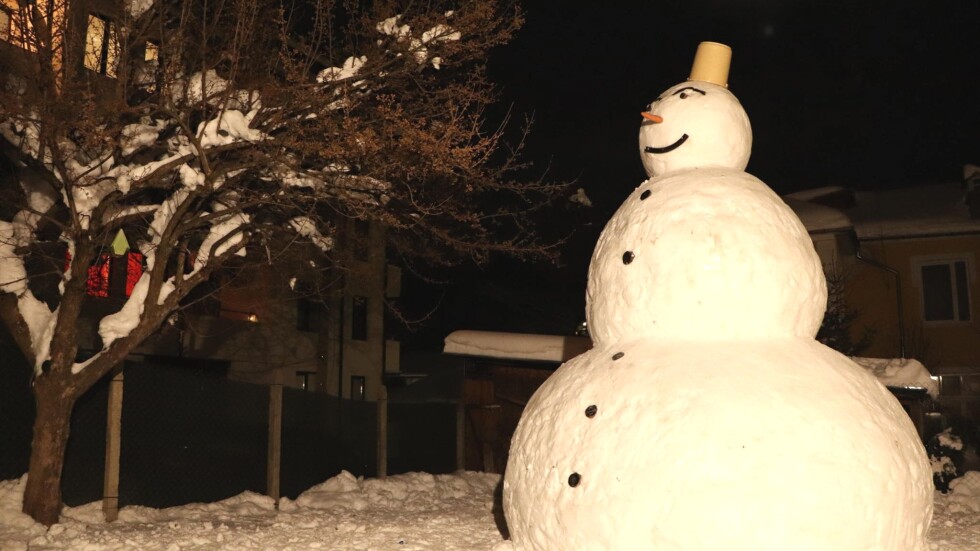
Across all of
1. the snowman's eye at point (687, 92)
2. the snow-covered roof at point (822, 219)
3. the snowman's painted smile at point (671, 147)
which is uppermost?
the snow-covered roof at point (822, 219)

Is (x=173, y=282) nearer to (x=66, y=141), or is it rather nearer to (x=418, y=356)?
(x=66, y=141)

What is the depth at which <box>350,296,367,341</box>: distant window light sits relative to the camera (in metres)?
25.6

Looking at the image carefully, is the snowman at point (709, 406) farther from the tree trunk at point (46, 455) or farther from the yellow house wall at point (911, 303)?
the yellow house wall at point (911, 303)

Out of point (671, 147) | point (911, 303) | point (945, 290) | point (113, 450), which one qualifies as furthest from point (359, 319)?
point (671, 147)

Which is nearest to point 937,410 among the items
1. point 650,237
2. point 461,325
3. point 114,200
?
point 650,237

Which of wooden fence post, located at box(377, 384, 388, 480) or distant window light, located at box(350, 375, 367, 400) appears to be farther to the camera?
distant window light, located at box(350, 375, 367, 400)

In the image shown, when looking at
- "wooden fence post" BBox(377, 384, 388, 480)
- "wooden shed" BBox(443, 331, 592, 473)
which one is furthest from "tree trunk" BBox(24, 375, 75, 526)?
"wooden shed" BBox(443, 331, 592, 473)

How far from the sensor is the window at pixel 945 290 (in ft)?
72.6

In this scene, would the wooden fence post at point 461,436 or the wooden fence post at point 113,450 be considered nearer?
the wooden fence post at point 113,450

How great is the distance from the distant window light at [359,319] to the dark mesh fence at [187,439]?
11.1 metres

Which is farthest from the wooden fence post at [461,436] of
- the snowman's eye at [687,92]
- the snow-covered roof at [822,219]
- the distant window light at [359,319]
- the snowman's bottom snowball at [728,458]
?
the distant window light at [359,319]

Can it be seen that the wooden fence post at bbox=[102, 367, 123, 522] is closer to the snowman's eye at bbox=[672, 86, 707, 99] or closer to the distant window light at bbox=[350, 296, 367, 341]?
the snowman's eye at bbox=[672, 86, 707, 99]

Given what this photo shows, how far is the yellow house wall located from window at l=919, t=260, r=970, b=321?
16 cm

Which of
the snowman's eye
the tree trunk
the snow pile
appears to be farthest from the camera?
the snow pile
